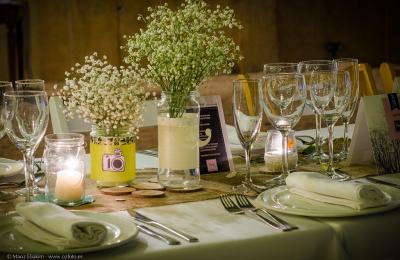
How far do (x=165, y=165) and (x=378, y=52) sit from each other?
5489 millimetres

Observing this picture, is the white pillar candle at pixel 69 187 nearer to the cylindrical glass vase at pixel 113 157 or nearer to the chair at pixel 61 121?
the cylindrical glass vase at pixel 113 157

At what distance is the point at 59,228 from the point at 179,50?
0.62m

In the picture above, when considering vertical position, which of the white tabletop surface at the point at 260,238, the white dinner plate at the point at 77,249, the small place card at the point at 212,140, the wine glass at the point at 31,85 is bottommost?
the white tabletop surface at the point at 260,238

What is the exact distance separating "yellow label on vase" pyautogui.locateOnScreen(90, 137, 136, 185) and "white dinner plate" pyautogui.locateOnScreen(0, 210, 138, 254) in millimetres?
337

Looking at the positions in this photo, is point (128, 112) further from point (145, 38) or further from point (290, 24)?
point (290, 24)

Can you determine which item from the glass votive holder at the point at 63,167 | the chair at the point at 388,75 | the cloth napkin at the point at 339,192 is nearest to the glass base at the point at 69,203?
the glass votive holder at the point at 63,167

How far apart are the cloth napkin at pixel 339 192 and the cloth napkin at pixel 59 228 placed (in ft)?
1.59

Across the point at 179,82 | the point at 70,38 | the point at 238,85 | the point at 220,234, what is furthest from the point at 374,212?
the point at 70,38

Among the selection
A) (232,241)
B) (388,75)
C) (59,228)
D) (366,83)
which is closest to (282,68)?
(232,241)

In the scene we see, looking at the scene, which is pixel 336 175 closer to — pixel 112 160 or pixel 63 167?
pixel 112 160

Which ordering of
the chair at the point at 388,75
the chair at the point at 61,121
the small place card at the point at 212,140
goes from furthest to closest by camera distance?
the chair at the point at 388,75 < the chair at the point at 61,121 < the small place card at the point at 212,140

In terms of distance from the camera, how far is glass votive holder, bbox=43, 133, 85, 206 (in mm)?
1646

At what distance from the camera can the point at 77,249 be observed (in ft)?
4.10

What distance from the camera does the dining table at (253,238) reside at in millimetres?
1302
